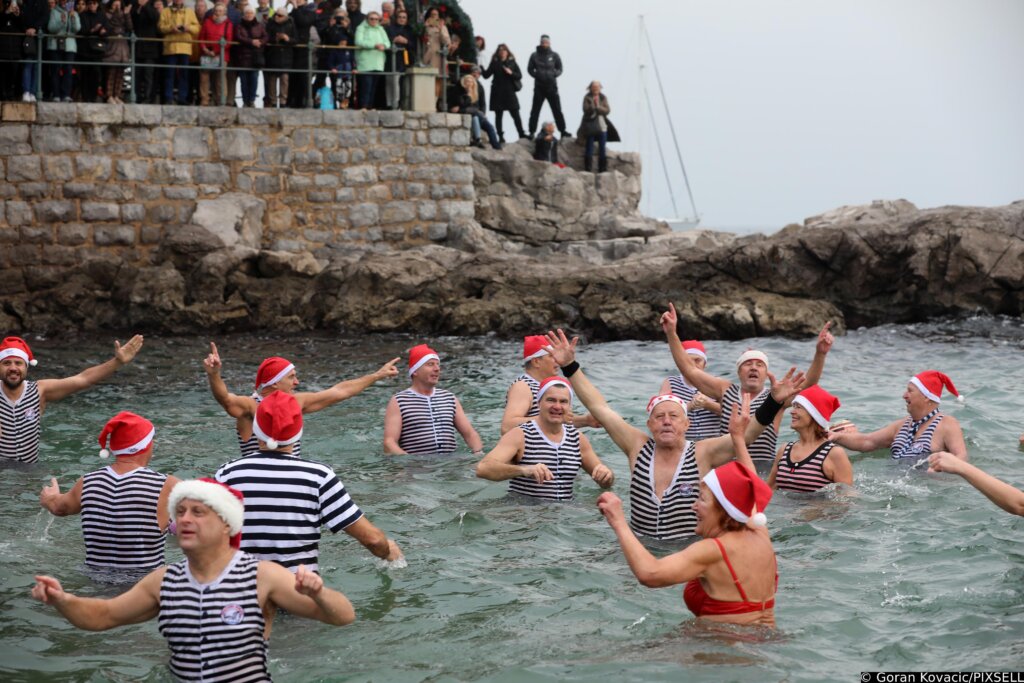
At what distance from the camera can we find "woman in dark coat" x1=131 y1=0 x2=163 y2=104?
896 inches

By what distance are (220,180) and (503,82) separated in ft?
20.8

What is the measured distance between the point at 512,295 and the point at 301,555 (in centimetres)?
1599

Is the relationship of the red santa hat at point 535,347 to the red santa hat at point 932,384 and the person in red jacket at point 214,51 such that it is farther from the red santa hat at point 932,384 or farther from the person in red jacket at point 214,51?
the person in red jacket at point 214,51

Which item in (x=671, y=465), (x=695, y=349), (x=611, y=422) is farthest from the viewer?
(x=695, y=349)

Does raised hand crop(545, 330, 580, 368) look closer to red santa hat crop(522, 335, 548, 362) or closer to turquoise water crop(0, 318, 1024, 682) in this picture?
turquoise water crop(0, 318, 1024, 682)

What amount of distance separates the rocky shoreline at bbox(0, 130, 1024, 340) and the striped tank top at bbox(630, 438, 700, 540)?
534 inches

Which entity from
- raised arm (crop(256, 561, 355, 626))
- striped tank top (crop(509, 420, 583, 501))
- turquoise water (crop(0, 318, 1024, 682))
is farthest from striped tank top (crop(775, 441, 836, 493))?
raised arm (crop(256, 561, 355, 626))

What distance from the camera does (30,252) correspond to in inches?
Answer: 910

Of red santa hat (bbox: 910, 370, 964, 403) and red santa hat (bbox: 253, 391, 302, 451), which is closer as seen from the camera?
red santa hat (bbox: 253, 391, 302, 451)

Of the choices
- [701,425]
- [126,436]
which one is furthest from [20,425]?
[701,425]

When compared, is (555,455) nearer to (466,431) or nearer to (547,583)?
(547,583)

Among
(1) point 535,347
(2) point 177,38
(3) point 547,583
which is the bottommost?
(3) point 547,583

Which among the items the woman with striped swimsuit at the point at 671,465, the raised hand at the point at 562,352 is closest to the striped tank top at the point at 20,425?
the raised hand at the point at 562,352

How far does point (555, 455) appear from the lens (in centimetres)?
1018
